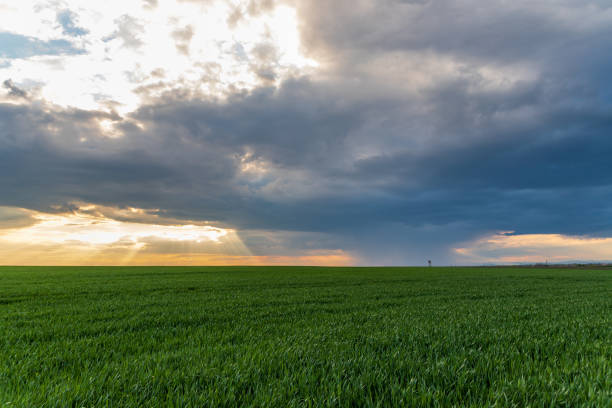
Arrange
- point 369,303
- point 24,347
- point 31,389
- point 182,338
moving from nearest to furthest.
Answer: point 31,389, point 24,347, point 182,338, point 369,303

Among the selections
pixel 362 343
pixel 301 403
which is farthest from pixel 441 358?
pixel 301 403

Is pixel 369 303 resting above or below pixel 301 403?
below

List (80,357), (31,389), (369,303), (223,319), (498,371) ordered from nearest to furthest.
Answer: (31,389), (498,371), (80,357), (223,319), (369,303)

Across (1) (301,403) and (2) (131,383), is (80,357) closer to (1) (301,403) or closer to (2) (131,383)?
(2) (131,383)

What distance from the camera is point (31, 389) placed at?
4.26 m

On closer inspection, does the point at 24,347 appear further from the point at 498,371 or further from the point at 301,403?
the point at 498,371

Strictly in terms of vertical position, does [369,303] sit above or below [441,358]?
below

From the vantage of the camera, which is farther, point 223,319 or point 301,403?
point 223,319

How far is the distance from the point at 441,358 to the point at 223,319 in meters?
6.77

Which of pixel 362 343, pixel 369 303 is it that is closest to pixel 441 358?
pixel 362 343

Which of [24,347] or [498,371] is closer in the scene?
[498,371]

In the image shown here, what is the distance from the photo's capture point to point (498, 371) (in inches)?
188

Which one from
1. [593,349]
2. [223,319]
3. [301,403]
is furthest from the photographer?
[223,319]

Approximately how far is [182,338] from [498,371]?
655 centimetres
